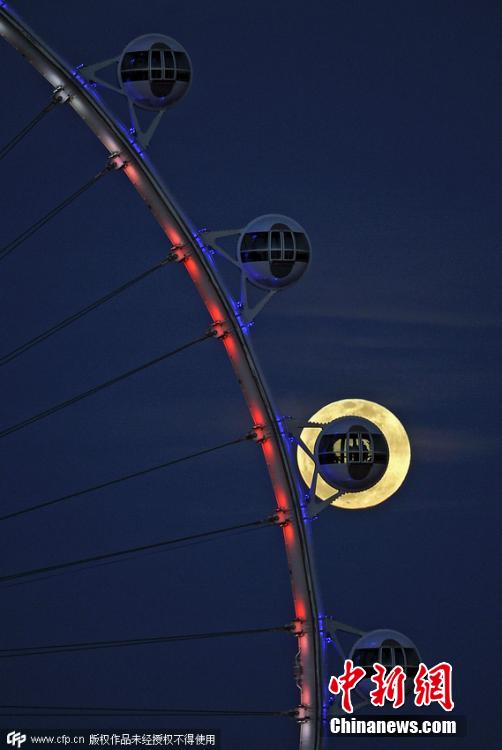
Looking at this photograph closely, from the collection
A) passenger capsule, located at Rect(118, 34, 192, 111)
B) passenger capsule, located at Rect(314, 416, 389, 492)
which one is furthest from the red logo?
passenger capsule, located at Rect(118, 34, 192, 111)

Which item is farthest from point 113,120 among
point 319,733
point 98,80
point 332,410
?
point 332,410

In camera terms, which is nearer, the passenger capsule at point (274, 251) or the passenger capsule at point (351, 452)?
the passenger capsule at point (351, 452)

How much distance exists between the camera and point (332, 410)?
103ft

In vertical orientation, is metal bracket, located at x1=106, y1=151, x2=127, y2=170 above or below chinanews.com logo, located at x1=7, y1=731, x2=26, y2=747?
above

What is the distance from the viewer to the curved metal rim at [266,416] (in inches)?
809

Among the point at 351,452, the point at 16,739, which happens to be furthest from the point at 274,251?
the point at 16,739

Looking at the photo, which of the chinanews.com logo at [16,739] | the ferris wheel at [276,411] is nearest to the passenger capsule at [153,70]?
the ferris wheel at [276,411]

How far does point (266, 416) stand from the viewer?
20922 mm

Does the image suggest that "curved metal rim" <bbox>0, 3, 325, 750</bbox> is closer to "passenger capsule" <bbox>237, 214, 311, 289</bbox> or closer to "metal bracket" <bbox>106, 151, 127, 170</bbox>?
"metal bracket" <bbox>106, 151, 127, 170</bbox>

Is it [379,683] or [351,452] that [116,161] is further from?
[379,683]

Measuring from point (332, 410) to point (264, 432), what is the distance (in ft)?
34.5

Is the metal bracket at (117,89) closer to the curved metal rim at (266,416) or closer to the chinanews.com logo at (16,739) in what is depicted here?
the curved metal rim at (266,416)

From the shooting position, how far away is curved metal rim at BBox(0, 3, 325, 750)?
2055 centimetres

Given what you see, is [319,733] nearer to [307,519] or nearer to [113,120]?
[307,519]
